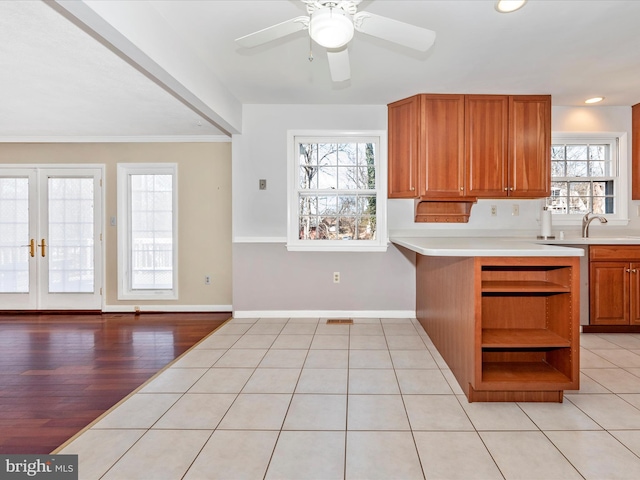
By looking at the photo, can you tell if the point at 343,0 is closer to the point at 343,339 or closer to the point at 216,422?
the point at 216,422

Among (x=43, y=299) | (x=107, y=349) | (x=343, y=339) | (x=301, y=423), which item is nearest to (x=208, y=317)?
(x=107, y=349)

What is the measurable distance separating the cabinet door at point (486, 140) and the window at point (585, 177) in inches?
34.2

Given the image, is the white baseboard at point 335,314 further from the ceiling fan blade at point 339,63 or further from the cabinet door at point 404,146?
the ceiling fan blade at point 339,63

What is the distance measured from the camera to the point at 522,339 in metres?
2.21

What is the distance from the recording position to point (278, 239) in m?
4.05

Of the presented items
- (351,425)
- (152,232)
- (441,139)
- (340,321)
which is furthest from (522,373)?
(152,232)

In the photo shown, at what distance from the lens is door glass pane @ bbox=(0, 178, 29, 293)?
460 cm

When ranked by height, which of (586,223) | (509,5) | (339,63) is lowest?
Answer: (586,223)

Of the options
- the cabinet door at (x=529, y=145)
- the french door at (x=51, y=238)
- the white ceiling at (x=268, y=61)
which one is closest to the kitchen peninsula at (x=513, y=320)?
the white ceiling at (x=268, y=61)

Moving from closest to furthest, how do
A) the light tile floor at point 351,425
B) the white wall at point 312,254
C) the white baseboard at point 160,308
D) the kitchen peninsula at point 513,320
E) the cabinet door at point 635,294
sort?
the light tile floor at point 351,425
the kitchen peninsula at point 513,320
the cabinet door at point 635,294
the white wall at point 312,254
the white baseboard at point 160,308

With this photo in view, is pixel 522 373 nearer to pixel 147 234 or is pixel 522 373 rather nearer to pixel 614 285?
pixel 614 285

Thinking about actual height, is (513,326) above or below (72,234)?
below

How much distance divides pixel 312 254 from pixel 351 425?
2331 millimetres

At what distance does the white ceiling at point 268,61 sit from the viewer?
219 cm
